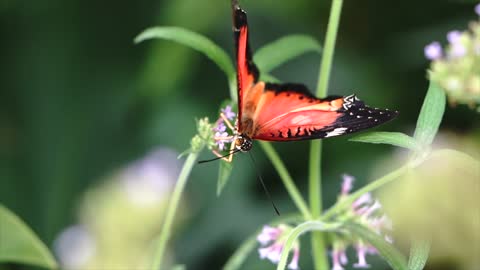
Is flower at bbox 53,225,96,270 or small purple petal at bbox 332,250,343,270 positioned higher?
flower at bbox 53,225,96,270

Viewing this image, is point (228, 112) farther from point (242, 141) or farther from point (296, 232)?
point (296, 232)

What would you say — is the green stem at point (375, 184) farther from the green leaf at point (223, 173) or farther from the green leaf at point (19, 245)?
the green leaf at point (19, 245)

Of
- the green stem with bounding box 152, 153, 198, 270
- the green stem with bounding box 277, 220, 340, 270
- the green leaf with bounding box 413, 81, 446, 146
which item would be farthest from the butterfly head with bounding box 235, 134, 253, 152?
the green leaf with bounding box 413, 81, 446, 146

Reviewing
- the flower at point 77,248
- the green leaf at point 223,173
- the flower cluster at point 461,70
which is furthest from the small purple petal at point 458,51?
the flower at point 77,248

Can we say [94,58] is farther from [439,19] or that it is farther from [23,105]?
[439,19]

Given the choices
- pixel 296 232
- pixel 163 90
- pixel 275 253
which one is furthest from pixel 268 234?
pixel 163 90

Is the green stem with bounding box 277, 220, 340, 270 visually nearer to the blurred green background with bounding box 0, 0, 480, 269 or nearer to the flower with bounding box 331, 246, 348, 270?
the flower with bounding box 331, 246, 348, 270
